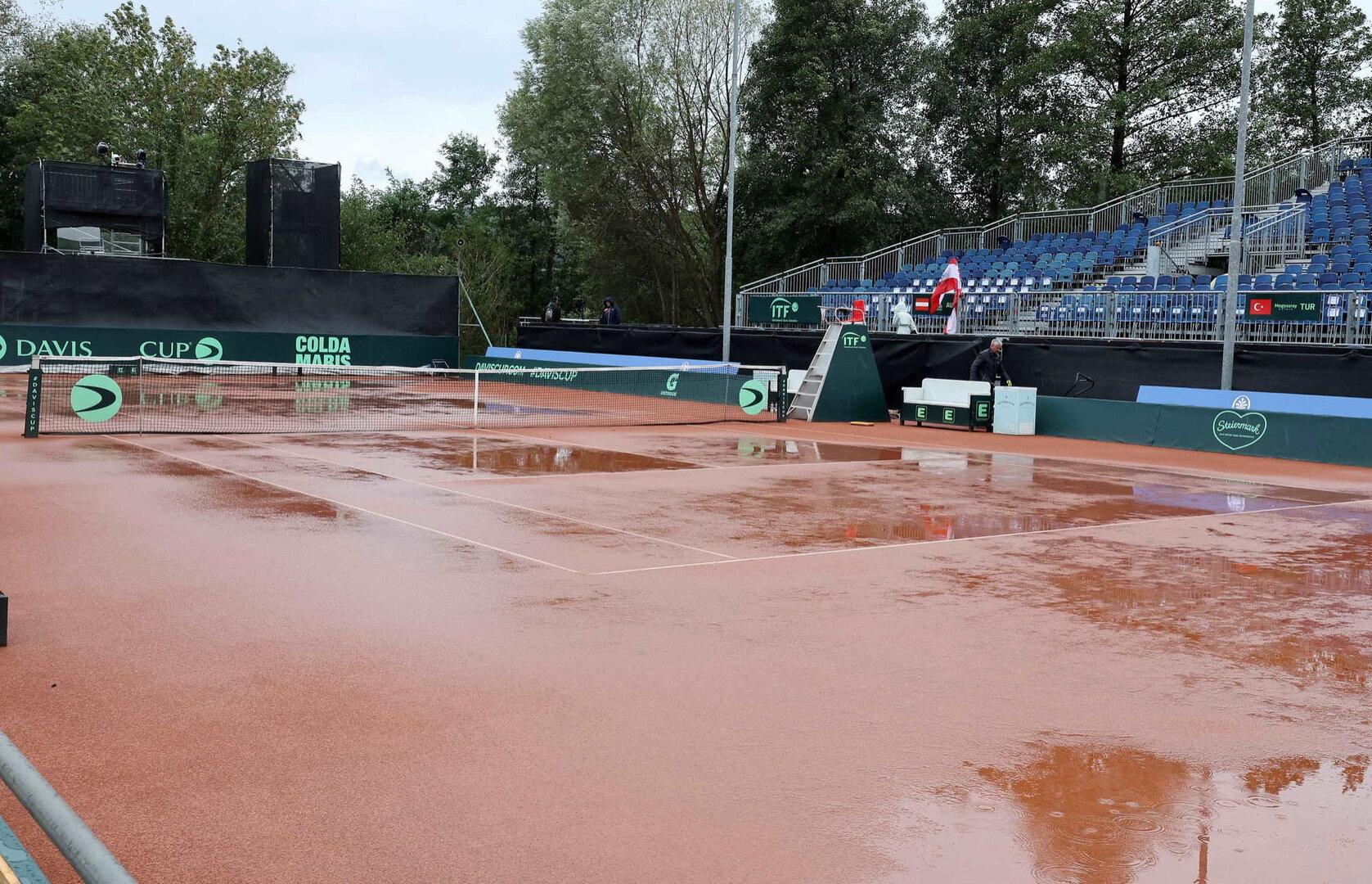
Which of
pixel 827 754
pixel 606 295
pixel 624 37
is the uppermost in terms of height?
pixel 624 37

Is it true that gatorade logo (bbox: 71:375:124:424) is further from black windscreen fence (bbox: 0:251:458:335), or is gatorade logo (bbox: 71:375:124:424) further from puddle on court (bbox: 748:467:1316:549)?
black windscreen fence (bbox: 0:251:458:335)

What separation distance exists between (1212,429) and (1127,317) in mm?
5433

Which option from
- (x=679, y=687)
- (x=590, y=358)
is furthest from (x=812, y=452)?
(x=590, y=358)

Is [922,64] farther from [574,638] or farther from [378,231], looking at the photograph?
[574,638]

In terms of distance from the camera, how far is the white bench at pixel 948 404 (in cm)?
2538

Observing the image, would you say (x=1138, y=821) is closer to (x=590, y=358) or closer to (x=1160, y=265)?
(x=1160, y=265)

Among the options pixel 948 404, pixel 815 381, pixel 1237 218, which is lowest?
pixel 948 404

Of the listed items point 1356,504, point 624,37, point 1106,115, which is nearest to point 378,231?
point 624,37

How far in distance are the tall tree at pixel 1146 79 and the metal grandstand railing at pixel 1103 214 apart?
275 centimetres

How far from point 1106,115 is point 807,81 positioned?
11.3 metres

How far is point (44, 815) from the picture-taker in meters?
2.64

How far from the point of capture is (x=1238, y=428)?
70.9ft

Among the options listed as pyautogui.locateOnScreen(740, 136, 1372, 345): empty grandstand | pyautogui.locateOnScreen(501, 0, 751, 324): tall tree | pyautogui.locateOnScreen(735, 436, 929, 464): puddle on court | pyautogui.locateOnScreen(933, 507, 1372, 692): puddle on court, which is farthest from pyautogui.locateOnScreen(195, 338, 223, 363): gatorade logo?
pyautogui.locateOnScreen(933, 507, 1372, 692): puddle on court

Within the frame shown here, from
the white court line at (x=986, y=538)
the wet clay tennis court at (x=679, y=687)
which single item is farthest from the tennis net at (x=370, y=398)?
the white court line at (x=986, y=538)
